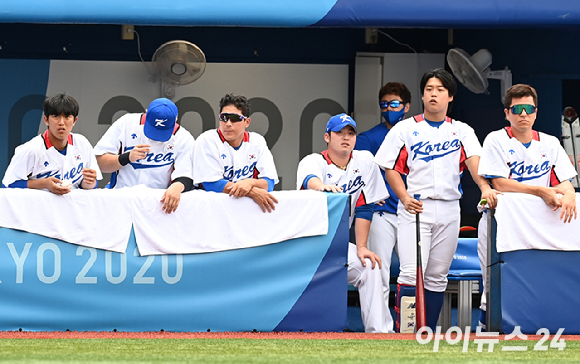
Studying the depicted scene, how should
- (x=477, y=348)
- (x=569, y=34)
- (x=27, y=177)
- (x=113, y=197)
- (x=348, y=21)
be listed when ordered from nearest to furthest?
(x=477, y=348) < (x=113, y=197) < (x=27, y=177) < (x=348, y=21) < (x=569, y=34)

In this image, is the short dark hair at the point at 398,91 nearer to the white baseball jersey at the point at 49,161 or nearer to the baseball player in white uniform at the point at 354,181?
the baseball player in white uniform at the point at 354,181

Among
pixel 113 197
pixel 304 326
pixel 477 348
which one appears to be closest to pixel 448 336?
pixel 477 348

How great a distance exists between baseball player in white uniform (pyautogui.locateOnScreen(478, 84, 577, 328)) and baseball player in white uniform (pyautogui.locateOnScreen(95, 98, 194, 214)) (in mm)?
1855

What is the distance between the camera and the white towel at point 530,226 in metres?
4.57

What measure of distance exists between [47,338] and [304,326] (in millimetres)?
1425

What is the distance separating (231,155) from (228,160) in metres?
0.04

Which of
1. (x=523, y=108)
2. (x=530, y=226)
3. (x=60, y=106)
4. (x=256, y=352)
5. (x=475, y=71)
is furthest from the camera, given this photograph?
(x=475, y=71)

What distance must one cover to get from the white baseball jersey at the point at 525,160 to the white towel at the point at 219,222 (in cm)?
110

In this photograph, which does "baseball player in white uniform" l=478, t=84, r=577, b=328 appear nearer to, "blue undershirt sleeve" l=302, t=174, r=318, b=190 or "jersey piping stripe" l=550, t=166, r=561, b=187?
"jersey piping stripe" l=550, t=166, r=561, b=187

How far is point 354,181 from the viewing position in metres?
5.12

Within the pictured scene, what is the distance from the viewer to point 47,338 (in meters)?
4.15

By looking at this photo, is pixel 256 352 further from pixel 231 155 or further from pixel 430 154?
pixel 430 154

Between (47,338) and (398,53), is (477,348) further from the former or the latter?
(398,53)

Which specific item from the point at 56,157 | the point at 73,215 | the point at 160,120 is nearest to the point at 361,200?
the point at 160,120
